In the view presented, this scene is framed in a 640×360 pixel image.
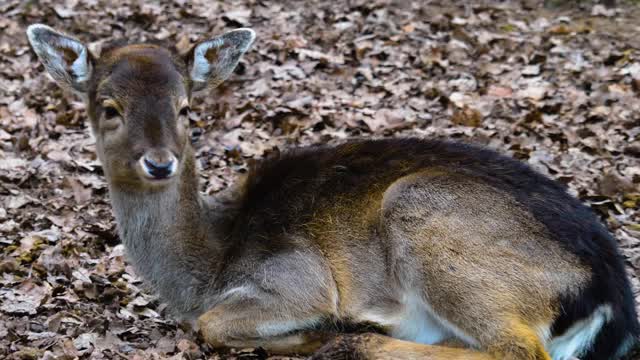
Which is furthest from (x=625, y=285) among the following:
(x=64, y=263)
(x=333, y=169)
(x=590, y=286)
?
(x=64, y=263)

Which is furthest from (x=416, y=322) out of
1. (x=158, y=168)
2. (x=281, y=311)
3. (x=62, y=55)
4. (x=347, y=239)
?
(x=62, y=55)

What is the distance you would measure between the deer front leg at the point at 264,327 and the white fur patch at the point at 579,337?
141 cm

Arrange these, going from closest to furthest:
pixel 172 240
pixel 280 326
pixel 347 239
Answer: pixel 280 326
pixel 347 239
pixel 172 240

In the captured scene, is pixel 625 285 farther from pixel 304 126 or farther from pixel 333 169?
pixel 304 126

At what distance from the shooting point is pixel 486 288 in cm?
564

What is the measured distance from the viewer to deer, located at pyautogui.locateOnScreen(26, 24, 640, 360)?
221 inches

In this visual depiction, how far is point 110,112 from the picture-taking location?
642cm

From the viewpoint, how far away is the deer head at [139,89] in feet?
20.2

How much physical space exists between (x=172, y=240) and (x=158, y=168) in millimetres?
733

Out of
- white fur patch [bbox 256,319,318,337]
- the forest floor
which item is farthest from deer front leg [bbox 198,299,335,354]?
the forest floor

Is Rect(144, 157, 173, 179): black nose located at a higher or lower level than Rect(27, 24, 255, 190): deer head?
lower

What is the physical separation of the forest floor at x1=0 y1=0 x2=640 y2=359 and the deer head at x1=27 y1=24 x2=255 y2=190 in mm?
277

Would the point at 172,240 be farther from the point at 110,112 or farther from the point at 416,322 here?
the point at 416,322

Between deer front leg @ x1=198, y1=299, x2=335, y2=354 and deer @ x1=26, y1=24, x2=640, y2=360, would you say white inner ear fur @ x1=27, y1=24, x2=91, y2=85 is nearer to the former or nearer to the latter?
deer @ x1=26, y1=24, x2=640, y2=360
